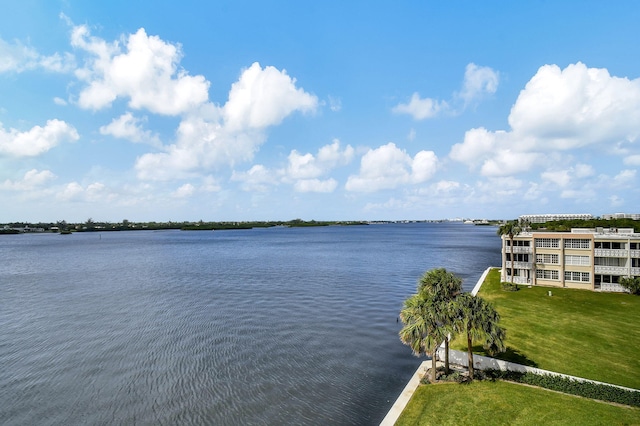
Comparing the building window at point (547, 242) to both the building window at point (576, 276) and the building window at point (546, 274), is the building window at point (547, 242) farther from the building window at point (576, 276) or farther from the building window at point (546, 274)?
the building window at point (576, 276)

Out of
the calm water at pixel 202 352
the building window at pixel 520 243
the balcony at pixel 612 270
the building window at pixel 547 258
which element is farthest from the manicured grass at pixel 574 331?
the calm water at pixel 202 352

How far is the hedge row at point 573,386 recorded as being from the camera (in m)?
25.2

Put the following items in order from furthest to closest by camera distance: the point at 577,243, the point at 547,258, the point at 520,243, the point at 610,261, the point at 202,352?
the point at 520,243
the point at 547,258
the point at 577,243
the point at 610,261
the point at 202,352

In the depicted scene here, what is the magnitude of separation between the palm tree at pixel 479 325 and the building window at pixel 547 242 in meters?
48.8

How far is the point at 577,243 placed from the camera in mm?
64875

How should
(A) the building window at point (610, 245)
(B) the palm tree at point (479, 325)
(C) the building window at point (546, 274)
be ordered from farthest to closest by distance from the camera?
1. (C) the building window at point (546, 274)
2. (A) the building window at point (610, 245)
3. (B) the palm tree at point (479, 325)

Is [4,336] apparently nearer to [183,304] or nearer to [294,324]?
[183,304]

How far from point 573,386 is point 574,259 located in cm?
4936

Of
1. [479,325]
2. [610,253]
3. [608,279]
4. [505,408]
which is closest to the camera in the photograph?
[505,408]

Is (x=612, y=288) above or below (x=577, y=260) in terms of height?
below

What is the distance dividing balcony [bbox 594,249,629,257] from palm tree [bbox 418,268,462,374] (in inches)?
1942

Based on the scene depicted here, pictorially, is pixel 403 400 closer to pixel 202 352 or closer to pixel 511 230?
pixel 202 352

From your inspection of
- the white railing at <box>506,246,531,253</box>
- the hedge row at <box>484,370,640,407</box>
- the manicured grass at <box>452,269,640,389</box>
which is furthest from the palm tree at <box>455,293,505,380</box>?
the white railing at <box>506,246,531,253</box>

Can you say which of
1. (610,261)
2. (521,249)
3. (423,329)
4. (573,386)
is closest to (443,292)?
(423,329)
